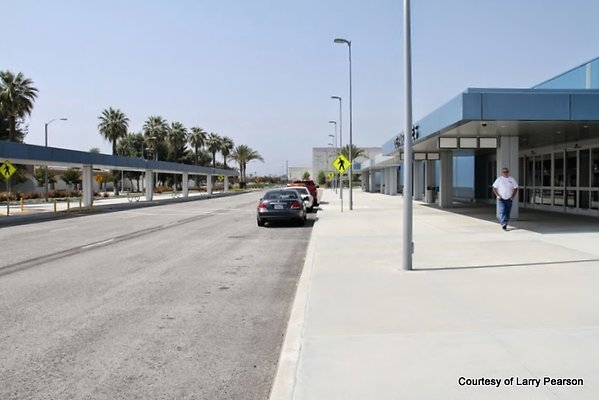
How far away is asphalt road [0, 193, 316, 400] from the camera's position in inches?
181

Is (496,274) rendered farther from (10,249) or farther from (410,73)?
(10,249)

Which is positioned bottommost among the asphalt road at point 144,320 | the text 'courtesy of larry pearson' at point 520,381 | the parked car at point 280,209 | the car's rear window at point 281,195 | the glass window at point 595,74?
the asphalt road at point 144,320

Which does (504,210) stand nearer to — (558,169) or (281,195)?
(281,195)

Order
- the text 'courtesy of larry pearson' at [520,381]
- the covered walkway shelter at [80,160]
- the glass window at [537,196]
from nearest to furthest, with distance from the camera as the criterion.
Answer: the text 'courtesy of larry pearson' at [520,381] < the glass window at [537,196] < the covered walkway shelter at [80,160]

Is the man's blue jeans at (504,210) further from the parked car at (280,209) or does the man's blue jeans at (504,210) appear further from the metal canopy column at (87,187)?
the metal canopy column at (87,187)

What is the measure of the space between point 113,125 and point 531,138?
64.8 meters

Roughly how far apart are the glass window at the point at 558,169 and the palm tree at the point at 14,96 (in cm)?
4633

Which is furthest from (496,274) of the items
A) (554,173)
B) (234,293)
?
(554,173)

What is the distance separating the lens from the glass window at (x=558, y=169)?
23.0 meters

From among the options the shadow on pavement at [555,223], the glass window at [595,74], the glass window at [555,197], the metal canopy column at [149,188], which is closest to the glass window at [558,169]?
the glass window at [555,197]

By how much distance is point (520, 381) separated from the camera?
13.8ft

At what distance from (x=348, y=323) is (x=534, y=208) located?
72.9ft

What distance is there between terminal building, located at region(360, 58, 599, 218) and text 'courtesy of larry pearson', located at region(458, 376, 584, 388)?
11418 mm

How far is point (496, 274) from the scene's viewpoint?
8742mm
